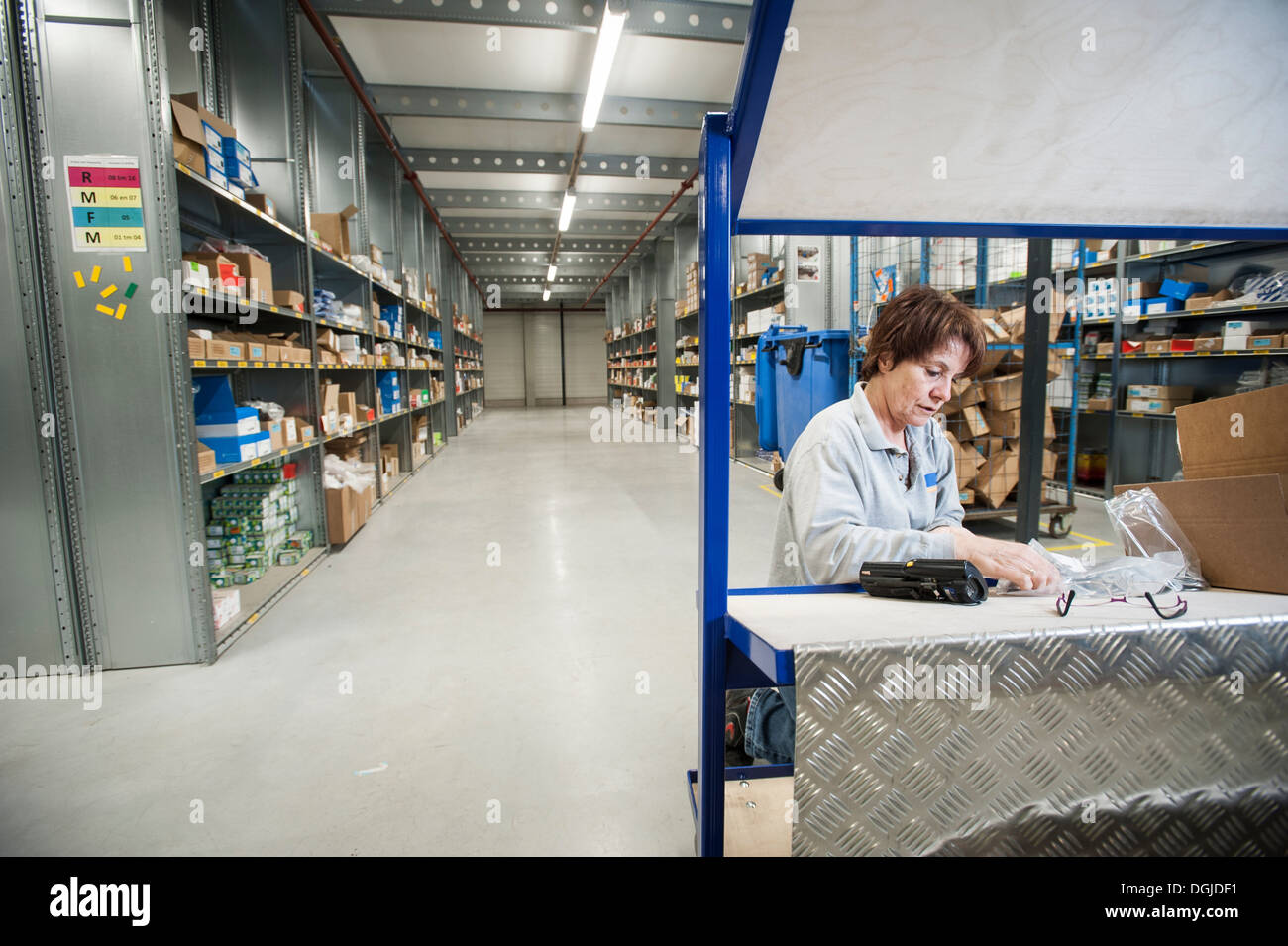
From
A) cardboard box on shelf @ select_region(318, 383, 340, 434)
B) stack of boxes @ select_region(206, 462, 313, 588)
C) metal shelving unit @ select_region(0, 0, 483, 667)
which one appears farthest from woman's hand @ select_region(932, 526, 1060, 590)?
cardboard box on shelf @ select_region(318, 383, 340, 434)

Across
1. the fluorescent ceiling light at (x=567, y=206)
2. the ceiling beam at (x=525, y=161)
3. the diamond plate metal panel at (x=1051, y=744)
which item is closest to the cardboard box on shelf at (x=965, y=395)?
the diamond plate metal panel at (x=1051, y=744)

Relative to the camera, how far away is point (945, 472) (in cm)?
176

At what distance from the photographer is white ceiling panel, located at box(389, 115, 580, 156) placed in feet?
25.2

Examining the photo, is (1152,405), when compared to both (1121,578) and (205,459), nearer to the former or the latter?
(1121,578)

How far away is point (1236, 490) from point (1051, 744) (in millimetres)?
741

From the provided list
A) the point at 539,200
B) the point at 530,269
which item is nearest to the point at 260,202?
the point at 539,200

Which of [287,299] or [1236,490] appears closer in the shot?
[1236,490]

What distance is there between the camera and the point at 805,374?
6289mm

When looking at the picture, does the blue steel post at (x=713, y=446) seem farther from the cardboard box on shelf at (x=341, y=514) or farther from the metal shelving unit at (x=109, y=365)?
the cardboard box on shelf at (x=341, y=514)

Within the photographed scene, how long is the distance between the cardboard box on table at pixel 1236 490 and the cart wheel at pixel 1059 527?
3851 mm

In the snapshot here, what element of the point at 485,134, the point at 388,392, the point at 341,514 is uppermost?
the point at 485,134

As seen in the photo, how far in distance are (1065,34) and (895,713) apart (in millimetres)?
1094
